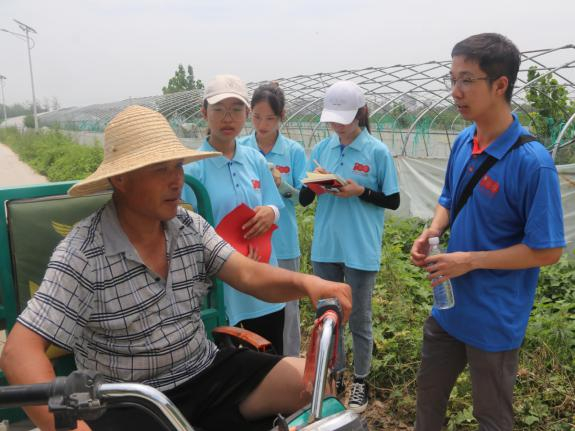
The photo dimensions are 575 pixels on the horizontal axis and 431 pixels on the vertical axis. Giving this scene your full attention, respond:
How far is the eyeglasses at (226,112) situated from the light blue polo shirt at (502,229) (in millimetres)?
972

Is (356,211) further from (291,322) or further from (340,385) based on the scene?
(340,385)

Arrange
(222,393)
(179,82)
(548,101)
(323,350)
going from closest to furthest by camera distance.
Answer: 1. (323,350)
2. (222,393)
3. (548,101)
4. (179,82)

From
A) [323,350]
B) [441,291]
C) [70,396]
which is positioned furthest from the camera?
[441,291]

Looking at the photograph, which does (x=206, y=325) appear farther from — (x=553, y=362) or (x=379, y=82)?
(x=379, y=82)

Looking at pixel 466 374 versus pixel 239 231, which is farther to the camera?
pixel 466 374

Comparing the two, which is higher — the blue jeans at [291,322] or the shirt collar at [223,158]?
the shirt collar at [223,158]

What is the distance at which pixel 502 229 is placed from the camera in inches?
72.1

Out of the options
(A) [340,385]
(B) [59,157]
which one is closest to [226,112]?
(A) [340,385]

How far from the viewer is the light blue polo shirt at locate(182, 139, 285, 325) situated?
2.33 metres

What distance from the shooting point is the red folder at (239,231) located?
2.14 metres

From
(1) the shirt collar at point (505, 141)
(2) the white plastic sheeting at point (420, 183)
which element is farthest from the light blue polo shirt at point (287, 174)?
(2) the white plastic sheeting at point (420, 183)

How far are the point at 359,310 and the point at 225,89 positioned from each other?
58.2 inches

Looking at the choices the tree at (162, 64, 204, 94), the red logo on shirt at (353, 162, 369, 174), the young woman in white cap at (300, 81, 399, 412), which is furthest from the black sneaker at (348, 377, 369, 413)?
the tree at (162, 64, 204, 94)

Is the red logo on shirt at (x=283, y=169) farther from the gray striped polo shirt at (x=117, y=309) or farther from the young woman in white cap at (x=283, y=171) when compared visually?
the gray striped polo shirt at (x=117, y=309)
